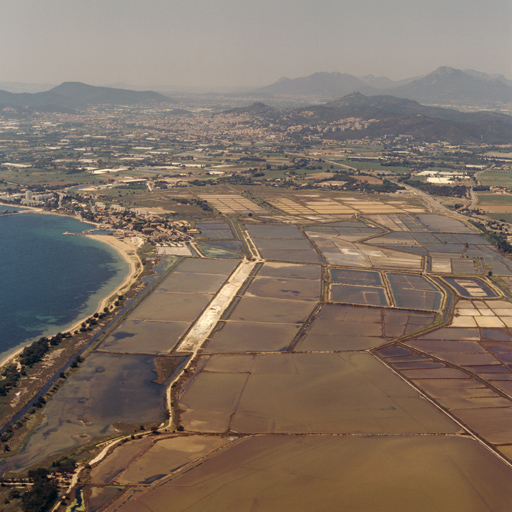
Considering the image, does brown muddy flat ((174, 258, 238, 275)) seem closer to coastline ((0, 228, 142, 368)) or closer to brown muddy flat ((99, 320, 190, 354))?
coastline ((0, 228, 142, 368))

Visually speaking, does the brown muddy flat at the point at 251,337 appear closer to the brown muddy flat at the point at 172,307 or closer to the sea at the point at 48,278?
the brown muddy flat at the point at 172,307

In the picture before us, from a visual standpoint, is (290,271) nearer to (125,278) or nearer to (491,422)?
(125,278)

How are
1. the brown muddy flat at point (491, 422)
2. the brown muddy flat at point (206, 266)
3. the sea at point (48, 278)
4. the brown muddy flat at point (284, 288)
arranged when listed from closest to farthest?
the brown muddy flat at point (491, 422) → the sea at point (48, 278) → the brown muddy flat at point (284, 288) → the brown muddy flat at point (206, 266)

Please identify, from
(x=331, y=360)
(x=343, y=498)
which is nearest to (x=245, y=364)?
(x=331, y=360)

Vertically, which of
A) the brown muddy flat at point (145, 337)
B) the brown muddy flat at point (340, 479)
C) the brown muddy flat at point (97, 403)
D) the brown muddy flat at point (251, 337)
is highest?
the brown muddy flat at point (340, 479)

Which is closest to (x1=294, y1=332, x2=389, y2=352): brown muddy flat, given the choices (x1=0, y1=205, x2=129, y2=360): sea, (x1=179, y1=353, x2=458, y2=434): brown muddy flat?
(x1=179, y1=353, x2=458, y2=434): brown muddy flat

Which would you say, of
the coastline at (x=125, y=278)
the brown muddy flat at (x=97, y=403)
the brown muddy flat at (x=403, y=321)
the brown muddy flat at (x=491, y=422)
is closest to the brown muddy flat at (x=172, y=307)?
the coastline at (x=125, y=278)

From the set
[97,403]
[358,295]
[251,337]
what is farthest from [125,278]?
[97,403]
